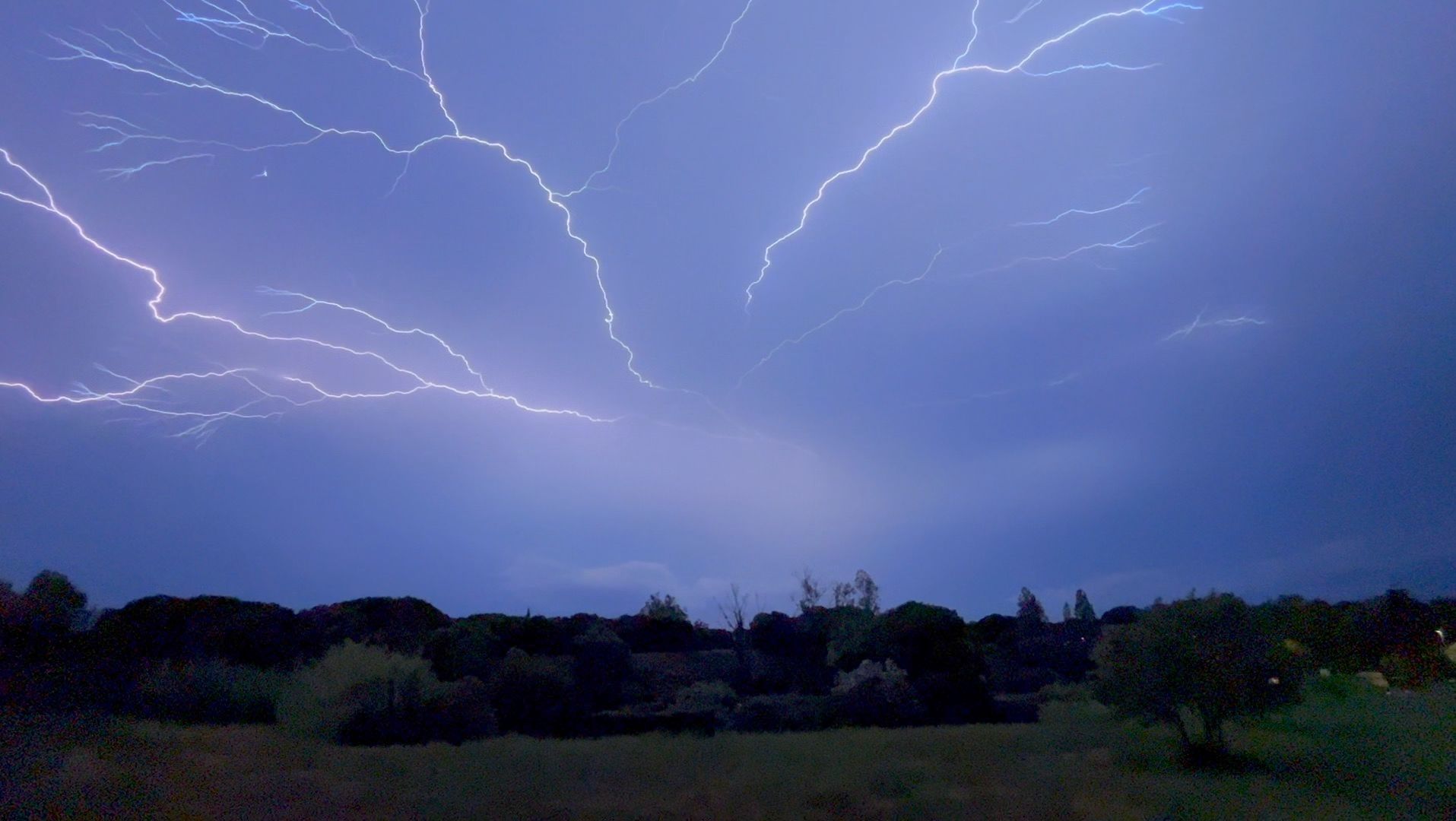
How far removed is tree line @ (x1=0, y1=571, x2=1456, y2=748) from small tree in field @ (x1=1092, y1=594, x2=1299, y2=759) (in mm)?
31

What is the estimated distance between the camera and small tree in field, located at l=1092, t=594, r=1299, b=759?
15.9 meters

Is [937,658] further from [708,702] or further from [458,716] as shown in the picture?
[458,716]

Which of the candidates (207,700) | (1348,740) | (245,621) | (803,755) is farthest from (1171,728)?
(245,621)

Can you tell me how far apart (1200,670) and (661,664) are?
29.1m

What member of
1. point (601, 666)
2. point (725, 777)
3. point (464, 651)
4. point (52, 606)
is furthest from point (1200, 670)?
point (52, 606)

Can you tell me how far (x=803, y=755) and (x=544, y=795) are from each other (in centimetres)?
565

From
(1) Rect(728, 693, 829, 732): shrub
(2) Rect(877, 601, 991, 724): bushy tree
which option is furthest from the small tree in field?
(2) Rect(877, 601, 991, 724): bushy tree

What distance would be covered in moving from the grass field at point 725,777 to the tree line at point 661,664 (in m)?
1.49

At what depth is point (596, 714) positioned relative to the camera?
2730 centimetres

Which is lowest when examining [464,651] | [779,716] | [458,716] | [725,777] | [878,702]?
[725,777]

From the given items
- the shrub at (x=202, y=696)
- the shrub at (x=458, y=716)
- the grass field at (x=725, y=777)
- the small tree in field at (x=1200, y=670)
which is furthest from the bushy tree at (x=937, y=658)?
the shrub at (x=202, y=696)

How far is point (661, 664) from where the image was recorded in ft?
139

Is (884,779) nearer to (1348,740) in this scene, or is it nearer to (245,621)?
(1348,740)

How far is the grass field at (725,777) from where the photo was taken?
11.5 m
